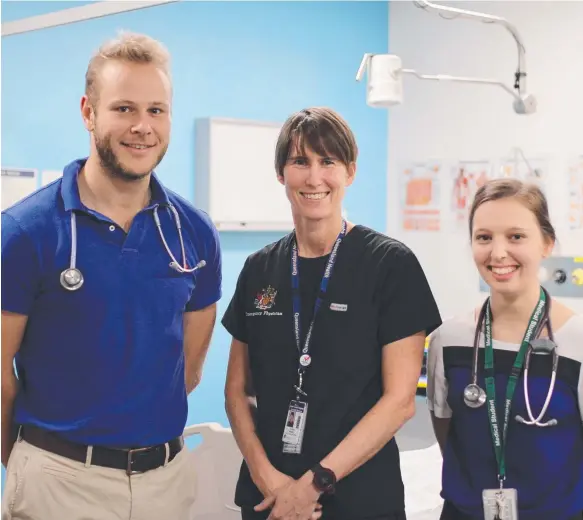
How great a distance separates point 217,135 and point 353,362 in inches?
95.7

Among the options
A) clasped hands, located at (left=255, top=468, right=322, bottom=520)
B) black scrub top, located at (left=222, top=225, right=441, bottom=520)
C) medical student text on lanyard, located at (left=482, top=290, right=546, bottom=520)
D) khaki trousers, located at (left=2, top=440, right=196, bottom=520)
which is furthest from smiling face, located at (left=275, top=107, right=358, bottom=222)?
khaki trousers, located at (left=2, top=440, right=196, bottom=520)

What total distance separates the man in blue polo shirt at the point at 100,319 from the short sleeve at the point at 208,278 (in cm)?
12

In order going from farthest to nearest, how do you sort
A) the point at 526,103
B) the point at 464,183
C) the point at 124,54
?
the point at 464,183 < the point at 526,103 < the point at 124,54

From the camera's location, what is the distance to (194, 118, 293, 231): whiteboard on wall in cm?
396

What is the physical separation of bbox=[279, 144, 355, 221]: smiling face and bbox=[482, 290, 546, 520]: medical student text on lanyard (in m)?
0.44

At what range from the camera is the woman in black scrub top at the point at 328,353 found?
1704mm

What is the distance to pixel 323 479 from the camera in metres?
1.66

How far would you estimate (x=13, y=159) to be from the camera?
334cm

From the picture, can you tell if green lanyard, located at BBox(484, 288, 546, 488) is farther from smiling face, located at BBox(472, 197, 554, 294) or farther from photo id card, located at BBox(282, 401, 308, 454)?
photo id card, located at BBox(282, 401, 308, 454)

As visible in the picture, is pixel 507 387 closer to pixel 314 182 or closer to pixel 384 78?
pixel 314 182

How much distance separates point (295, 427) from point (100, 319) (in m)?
0.46

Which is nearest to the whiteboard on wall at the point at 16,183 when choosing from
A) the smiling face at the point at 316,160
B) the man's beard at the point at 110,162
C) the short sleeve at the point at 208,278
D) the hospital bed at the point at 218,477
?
the hospital bed at the point at 218,477

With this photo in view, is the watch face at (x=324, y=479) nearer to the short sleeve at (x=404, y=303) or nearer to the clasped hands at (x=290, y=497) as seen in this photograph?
the clasped hands at (x=290, y=497)

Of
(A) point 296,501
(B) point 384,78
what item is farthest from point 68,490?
(B) point 384,78
